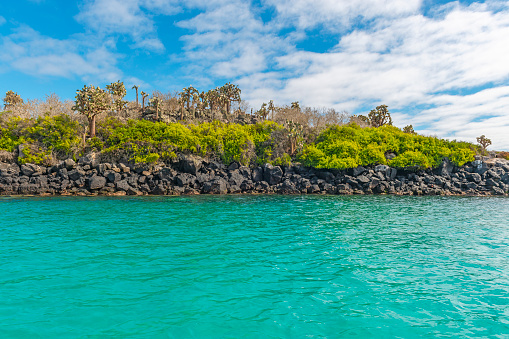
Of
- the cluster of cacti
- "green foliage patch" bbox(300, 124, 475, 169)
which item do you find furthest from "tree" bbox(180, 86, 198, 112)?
"green foliage patch" bbox(300, 124, 475, 169)

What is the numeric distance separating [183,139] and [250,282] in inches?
1549

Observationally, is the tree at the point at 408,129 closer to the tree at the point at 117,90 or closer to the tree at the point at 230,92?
the tree at the point at 230,92

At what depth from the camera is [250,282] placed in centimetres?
860

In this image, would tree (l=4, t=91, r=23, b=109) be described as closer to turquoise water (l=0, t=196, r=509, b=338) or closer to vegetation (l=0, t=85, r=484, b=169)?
vegetation (l=0, t=85, r=484, b=169)

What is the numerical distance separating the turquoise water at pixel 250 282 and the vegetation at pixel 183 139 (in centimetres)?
2932

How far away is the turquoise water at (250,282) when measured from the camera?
6191 millimetres

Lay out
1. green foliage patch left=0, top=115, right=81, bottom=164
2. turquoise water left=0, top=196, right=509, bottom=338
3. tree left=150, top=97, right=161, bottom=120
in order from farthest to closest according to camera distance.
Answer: tree left=150, top=97, right=161, bottom=120 < green foliage patch left=0, top=115, right=81, bottom=164 < turquoise water left=0, top=196, right=509, bottom=338

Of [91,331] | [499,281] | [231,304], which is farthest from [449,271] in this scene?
[91,331]

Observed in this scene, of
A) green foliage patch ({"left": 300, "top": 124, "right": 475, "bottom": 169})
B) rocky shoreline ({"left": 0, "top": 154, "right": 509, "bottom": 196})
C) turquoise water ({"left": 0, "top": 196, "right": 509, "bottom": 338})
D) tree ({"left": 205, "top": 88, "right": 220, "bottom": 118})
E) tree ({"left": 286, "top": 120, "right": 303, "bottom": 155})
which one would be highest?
tree ({"left": 205, "top": 88, "right": 220, "bottom": 118})

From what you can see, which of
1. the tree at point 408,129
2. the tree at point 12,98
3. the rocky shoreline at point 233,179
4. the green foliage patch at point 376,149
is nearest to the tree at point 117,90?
the rocky shoreline at point 233,179

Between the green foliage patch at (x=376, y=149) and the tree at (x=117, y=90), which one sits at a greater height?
the tree at (x=117, y=90)

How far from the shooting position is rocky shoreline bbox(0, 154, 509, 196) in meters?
37.2

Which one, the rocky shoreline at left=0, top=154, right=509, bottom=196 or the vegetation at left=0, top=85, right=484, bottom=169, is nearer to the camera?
the rocky shoreline at left=0, top=154, right=509, bottom=196

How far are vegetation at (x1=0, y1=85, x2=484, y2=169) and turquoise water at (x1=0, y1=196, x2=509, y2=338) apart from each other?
29322 millimetres
